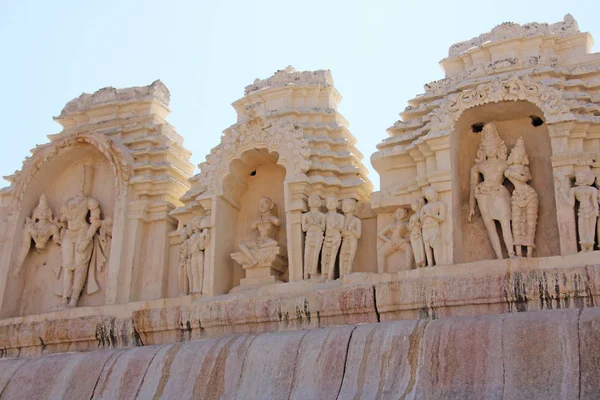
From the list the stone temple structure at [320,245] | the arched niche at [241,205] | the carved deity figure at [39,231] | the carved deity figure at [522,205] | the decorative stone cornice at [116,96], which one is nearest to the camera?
the stone temple structure at [320,245]

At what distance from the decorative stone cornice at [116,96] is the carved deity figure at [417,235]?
7.88 metres

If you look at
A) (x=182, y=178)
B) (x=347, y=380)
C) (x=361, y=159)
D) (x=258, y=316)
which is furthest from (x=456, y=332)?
(x=182, y=178)

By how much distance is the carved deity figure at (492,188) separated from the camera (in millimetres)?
14039

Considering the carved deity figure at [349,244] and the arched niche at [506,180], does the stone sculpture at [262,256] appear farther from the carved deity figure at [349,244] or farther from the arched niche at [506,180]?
the arched niche at [506,180]

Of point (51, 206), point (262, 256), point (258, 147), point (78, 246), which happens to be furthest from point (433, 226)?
point (51, 206)

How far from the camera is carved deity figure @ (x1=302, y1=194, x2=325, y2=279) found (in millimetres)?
15172

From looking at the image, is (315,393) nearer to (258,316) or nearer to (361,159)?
(258,316)

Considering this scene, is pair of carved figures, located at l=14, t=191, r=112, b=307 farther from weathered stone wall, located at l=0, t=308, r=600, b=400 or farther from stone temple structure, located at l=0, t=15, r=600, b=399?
weathered stone wall, located at l=0, t=308, r=600, b=400

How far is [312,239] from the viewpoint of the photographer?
15.2m

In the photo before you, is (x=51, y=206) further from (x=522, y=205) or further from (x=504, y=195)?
(x=522, y=205)

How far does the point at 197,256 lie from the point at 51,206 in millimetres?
4798

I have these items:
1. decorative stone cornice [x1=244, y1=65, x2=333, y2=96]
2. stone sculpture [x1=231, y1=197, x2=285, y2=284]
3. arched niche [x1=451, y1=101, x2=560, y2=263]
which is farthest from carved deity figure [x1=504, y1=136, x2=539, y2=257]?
decorative stone cornice [x1=244, y1=65, x2=333, y2=96]

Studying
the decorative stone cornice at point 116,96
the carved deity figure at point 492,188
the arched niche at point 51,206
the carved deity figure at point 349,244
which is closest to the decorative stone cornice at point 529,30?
the carved deity figure at point 492,188

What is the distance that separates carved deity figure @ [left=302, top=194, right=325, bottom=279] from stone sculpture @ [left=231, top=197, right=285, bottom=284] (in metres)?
0.88
